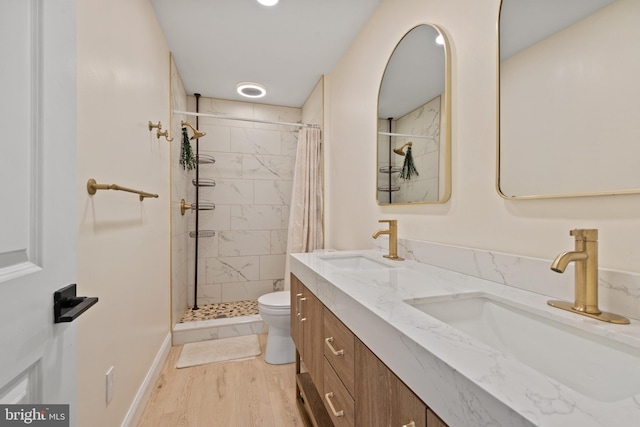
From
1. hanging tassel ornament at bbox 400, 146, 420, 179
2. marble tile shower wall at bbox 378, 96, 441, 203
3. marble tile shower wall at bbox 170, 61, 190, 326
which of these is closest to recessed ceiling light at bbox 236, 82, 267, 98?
marble tile shower wall at bbox 170, 61, 190, 326

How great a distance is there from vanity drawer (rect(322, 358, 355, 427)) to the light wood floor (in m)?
0.66

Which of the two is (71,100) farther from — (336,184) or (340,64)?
(340,64)

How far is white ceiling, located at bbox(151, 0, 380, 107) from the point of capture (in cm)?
179

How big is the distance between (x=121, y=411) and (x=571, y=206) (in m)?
1.99

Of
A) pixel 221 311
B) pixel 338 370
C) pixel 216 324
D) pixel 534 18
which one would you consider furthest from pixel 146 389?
pixel 534 18

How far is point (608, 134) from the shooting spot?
0.72m

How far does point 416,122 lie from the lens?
1.46 meters

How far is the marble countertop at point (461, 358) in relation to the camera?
0.36 metres

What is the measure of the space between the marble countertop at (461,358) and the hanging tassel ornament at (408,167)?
656 millimetres

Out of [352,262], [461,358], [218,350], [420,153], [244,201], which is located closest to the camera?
[461,358]

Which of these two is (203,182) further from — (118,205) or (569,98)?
(569,98)

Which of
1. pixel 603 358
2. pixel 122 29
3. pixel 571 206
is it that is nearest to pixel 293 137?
pixel 122 29

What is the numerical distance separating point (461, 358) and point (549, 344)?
0.38m

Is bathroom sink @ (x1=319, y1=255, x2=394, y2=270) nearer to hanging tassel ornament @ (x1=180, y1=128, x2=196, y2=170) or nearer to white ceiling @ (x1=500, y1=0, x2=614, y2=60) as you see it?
white ceiling @ (x1=500, y1=0, x2=614, y2=60)
